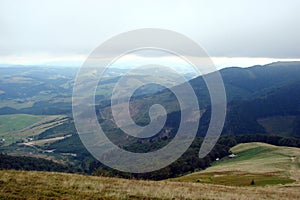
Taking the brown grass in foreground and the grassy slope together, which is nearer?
the brown grass in foreground

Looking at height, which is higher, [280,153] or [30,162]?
[280,153]

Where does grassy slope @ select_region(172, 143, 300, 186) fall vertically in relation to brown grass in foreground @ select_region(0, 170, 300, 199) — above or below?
below

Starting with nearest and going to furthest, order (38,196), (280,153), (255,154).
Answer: (38,196) < (280,153) < (255,154)

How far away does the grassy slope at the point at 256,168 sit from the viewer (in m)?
56.0

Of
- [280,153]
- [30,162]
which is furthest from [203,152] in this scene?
[30,162]

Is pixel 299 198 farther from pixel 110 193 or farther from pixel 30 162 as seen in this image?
pixel 30 162

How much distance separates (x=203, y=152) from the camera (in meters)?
145

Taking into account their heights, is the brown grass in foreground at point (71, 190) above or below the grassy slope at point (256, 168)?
above

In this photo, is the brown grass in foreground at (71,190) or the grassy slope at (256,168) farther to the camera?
the grassy slope at (256,168)

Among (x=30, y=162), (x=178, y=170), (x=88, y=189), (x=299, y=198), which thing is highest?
(x=88, y=189)

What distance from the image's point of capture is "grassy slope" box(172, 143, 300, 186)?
56031mm

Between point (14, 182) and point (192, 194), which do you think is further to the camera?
point (192, 194)

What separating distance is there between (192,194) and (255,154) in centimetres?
10018

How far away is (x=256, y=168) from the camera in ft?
246
